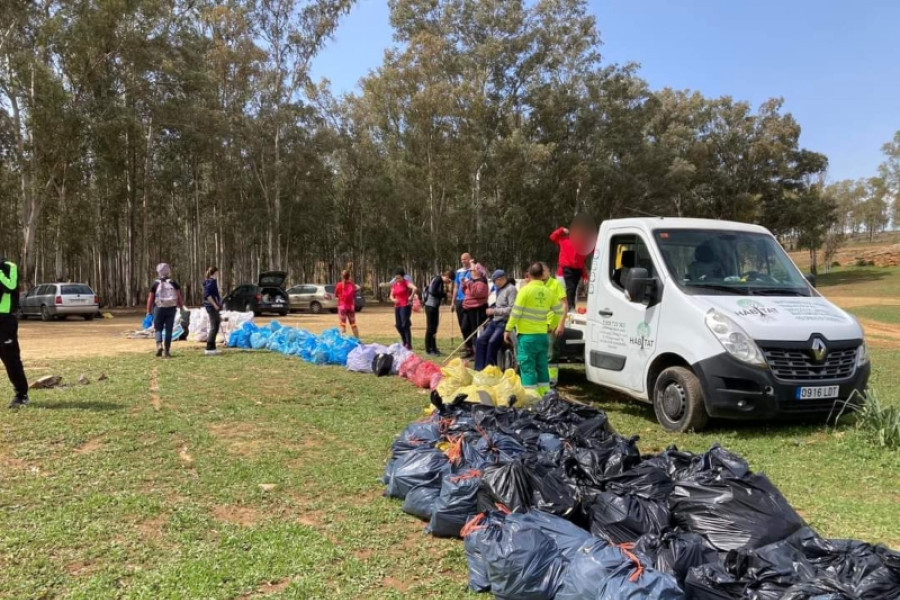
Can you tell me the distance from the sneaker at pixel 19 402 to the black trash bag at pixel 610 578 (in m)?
7.15

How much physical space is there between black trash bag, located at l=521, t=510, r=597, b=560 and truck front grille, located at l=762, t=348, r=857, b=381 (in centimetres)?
365

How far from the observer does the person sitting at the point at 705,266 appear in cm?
696

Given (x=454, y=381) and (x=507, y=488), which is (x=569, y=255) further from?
(x=507, y=488)

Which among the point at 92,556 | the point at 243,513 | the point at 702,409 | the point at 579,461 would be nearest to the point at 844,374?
the point at 702,409

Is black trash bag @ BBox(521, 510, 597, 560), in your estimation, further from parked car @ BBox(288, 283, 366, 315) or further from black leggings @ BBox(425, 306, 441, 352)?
parked car @ BBox(288, 283, 366, 315)

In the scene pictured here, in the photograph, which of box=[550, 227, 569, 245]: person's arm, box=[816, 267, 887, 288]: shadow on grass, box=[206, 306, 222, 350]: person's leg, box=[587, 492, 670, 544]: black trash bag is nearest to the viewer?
box=[587, 492, 670, 544]: black trash bag

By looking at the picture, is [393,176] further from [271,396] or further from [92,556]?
[92,556]

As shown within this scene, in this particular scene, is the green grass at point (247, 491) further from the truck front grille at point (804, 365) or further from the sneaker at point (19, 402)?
the truck front grille at point (804, 365)

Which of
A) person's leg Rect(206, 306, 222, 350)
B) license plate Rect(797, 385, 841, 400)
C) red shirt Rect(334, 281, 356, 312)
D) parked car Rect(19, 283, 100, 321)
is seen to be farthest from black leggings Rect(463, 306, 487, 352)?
parked car Rect(19, 283, 100, 321)

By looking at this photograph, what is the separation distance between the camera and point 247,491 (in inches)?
190

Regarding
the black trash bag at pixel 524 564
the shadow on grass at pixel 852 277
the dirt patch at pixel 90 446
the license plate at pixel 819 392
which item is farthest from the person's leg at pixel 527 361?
the shadow on grass at pixel 852 277

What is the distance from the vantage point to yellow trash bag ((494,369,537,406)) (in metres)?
6.97

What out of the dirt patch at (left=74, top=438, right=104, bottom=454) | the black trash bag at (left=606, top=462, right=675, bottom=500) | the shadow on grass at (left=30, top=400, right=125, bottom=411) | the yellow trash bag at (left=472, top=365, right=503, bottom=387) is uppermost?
the yellow trash bag at (left=472, top=365, right=503, bottom=387)

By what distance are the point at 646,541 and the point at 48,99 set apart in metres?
30.0
